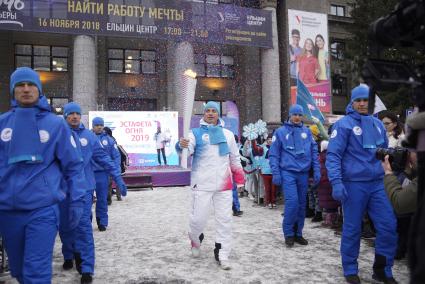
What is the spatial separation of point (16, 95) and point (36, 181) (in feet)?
2.41

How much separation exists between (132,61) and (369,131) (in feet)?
89.1

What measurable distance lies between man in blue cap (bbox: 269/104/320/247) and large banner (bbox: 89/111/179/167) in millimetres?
9557

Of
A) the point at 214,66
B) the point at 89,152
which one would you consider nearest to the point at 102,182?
the point at 89,152

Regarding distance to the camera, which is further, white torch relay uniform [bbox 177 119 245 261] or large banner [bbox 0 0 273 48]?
large banner [bbox 0 0 273 48]

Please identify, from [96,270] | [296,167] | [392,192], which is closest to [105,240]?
[96,270]

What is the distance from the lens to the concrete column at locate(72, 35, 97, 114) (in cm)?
2289

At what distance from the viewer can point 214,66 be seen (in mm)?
31375

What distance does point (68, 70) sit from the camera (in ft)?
94.3

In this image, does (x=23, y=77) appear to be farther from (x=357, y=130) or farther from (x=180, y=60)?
(x=180, y=60)

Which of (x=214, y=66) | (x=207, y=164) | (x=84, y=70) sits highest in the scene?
(x=214, y=66)

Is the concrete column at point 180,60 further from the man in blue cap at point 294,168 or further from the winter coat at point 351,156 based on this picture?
the winter coat at point 351,156

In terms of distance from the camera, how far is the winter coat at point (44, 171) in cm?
286

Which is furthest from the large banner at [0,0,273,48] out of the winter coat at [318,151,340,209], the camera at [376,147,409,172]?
the camera at [376,147,409,172]

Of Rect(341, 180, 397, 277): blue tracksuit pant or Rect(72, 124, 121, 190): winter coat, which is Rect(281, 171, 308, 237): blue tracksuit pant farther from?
Rect(72, 124, 121, 190): winter coat
